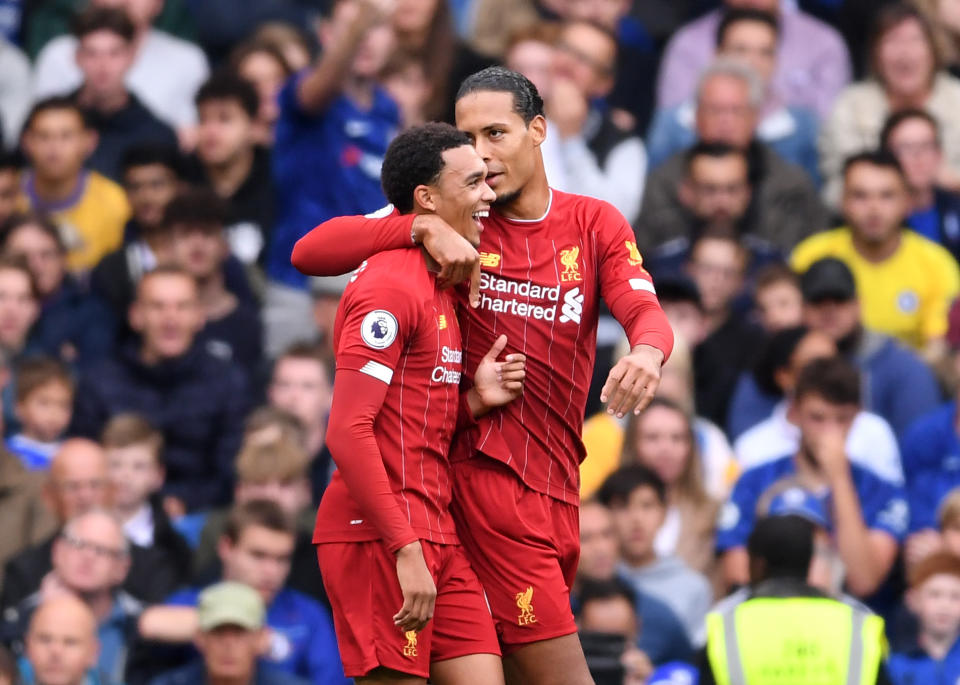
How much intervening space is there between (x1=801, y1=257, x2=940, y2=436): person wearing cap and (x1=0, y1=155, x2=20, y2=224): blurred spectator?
456 cm

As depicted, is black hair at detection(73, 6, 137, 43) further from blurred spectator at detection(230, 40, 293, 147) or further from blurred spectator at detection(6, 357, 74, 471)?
blurred spectator at detection(6, 357, 74, 471)

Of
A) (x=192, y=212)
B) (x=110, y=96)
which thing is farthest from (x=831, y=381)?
(x=110, y=96)

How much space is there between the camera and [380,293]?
17.0 ft

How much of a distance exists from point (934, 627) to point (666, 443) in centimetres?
166

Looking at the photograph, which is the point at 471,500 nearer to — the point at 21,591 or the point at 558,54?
the point at 21,591

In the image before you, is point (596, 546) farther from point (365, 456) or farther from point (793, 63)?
point (793, 63)

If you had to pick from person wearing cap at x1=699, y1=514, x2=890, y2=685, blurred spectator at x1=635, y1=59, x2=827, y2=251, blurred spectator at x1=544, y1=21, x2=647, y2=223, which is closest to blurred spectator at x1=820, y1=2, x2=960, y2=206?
blurred spectator at x1=635, y1=59, x2=827, y2=251

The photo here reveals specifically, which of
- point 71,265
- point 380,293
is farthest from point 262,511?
point 380,293

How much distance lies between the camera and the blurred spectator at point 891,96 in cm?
1144

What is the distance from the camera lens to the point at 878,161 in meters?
10.6

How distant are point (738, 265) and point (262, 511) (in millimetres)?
3262

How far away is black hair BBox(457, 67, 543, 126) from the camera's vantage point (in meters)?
5.59

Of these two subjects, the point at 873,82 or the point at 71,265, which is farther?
the point at 873,82

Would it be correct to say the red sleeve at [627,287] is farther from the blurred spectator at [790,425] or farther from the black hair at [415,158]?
the blurred spectator at [790,425]
